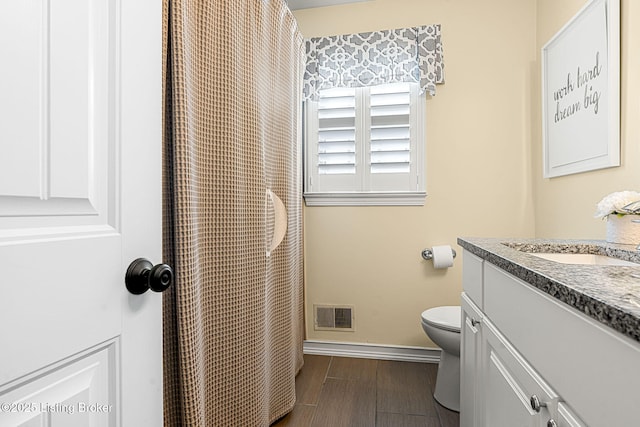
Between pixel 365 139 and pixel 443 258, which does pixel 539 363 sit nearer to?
pixel 443 258

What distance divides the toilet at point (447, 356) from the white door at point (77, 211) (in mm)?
1465

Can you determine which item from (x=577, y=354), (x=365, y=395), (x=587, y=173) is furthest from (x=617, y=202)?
(x=365, y=395)

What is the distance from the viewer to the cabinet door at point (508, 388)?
71 cm

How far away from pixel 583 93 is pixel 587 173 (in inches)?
15.4

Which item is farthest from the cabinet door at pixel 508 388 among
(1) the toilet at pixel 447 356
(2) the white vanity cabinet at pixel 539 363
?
(1) the toilet at pixel 447 356

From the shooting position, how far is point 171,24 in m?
1.03

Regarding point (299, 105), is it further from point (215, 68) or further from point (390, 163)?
point (215, 68)

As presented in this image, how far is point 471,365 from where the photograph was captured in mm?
1264

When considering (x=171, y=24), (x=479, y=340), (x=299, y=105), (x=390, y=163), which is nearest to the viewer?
(x=171, y=24)

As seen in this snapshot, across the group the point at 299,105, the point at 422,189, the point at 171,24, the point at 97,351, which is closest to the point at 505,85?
the point at 422,189

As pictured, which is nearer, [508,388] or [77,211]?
[77,211]

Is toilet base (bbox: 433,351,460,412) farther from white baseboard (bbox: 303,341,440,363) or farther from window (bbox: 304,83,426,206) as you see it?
window (bbox: 304,83,426,206)

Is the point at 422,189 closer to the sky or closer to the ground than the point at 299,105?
closer to the ground

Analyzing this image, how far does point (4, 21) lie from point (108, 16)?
0.18 m
